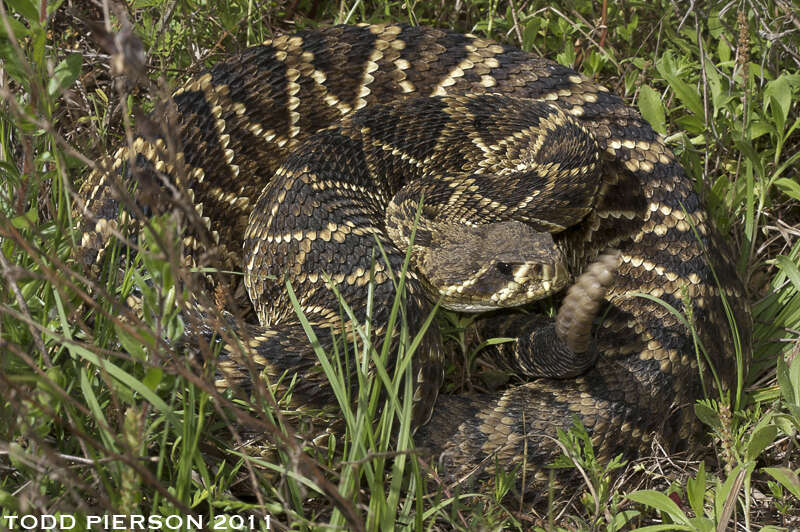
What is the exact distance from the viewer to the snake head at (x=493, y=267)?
463 cm

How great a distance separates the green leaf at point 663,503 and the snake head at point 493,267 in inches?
56.1

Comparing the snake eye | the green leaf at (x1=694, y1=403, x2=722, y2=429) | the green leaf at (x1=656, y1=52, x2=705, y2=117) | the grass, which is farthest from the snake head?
the green leaf at (x1=656, y1=52, x2=705, y2=117)

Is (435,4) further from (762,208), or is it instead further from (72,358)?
(72,358)

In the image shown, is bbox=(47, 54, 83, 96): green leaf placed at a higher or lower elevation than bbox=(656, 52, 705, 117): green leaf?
higher

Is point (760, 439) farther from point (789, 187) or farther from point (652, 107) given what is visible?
point (652, 107)

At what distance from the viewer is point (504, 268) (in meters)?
4.69

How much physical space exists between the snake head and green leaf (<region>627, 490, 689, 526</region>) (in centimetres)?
142

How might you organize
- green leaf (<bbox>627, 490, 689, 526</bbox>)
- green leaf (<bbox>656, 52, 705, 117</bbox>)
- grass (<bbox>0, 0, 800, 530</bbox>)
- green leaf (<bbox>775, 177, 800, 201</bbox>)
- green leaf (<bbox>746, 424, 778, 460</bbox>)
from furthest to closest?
green leaf (<bbox>656, 52, 705, 117</bbox>) → green leaf (<bbox>775, 177, 800, 201</bbox>) → green leaf (<bbox>746, 424, 778, 460</bbox>) → green leaf (<bbox>627, 490, 689, 526</bbox>) → grass (<bbox>0, 0, 800, 530</bbox>)

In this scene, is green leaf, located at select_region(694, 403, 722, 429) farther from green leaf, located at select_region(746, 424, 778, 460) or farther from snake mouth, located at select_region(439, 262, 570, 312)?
snake mouth, located at select_region(439, 262, 570, 312)

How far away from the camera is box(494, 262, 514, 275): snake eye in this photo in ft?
15.3

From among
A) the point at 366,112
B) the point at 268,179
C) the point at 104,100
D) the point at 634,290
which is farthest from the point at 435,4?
the point at 634,290

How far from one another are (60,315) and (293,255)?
160 centimetres

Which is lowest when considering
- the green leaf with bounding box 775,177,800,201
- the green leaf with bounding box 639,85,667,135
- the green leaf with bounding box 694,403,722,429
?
the green leaf with bounding box 694,403,722,429

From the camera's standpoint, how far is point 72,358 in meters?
3.29
